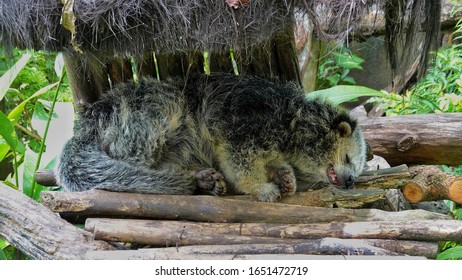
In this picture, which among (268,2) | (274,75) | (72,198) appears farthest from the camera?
(274,75)

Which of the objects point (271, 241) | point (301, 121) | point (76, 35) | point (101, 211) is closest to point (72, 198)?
point (101, 211)

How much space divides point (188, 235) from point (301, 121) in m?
0.84

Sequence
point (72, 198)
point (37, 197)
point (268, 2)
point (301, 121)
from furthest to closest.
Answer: point (37, 197), point (301, 121), point (72, 198), point (268, 2)

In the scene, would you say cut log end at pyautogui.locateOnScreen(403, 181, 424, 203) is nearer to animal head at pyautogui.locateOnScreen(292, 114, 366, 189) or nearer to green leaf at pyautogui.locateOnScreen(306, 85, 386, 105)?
animal head at pyautogui.locateOnScreen(292, 114, 366, 189)

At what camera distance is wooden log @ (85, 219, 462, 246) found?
2.22m

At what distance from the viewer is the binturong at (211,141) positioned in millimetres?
2592

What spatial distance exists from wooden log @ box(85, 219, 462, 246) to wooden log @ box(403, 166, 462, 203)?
0.61m

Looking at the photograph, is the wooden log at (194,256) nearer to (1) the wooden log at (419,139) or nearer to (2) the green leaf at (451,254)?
(2) the green leaf at (451,254)

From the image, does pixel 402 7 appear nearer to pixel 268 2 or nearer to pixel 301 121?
pixel 268 2

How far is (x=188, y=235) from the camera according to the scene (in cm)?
227

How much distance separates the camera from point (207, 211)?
2.40 metres

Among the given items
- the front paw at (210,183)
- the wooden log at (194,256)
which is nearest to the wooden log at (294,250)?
the wooden log at (194,256)

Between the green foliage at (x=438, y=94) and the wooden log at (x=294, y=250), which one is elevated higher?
the green foliage at (x=438, y=94)
